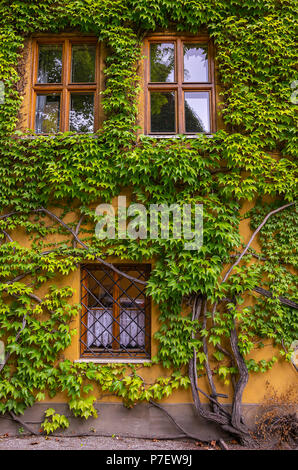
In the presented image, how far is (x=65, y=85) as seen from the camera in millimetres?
5020

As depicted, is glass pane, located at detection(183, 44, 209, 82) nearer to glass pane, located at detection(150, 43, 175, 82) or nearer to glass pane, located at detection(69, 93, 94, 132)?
glass pane, located at detection(150, 43, 175, 82)

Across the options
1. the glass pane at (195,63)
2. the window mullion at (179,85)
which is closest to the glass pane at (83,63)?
the window mullion at (179,85)

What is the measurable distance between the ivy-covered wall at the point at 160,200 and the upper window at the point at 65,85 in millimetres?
285

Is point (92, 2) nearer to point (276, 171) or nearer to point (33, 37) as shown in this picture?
point (33, 37)

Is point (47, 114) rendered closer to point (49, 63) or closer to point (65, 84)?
point (65, 84)

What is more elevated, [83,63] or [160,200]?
[83,63]

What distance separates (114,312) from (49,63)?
4.16 m

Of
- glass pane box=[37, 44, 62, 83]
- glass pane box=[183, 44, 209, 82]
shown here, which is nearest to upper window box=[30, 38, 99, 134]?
glass pane box=[37, 44, 62, 83]

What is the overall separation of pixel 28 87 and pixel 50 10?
1218 millimetres

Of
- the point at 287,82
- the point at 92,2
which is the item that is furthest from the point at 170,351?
the point at 92,2

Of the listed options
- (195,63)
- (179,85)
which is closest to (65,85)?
(179,85)

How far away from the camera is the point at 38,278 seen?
4.57 metres

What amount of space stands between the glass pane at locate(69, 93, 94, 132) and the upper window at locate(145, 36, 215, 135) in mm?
902

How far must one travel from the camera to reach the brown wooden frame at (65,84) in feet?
16.4
